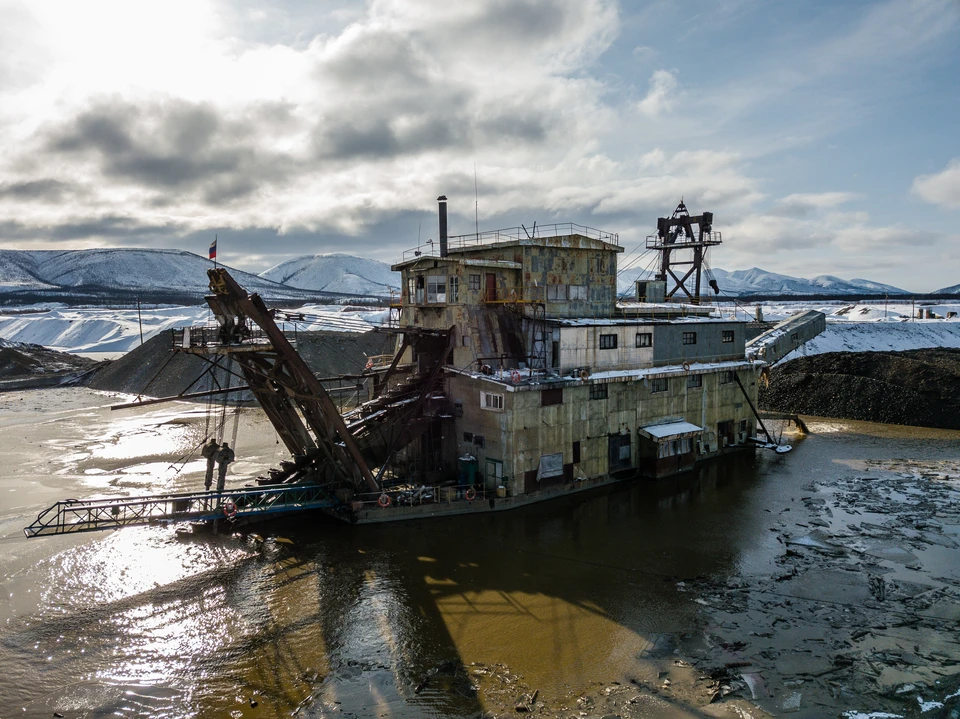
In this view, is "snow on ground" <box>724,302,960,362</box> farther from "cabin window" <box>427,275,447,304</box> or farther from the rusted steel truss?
the rusted steel truss

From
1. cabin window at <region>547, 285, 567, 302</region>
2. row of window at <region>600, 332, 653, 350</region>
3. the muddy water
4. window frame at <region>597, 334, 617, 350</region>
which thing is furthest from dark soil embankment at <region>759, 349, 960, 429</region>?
cabin window at <region>547, 285, 567, 302</region>

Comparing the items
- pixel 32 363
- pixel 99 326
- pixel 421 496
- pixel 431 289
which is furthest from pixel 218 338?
pixel 99 326

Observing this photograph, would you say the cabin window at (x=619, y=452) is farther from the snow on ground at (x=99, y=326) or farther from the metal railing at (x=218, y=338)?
the snow on ground at (x=99, y=326)

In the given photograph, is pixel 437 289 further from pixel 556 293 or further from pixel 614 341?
pixel 614 341

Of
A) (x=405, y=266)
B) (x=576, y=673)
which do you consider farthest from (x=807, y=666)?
(x=405, y=266)

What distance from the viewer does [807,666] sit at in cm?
1475

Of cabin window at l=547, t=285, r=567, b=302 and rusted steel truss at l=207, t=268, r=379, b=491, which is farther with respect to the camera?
cabin window at l=547, t=285, r=567, b=302

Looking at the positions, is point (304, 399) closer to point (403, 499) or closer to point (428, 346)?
point (403, 499)

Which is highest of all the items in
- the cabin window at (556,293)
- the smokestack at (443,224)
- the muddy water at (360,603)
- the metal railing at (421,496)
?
the smokestack at (443,224)

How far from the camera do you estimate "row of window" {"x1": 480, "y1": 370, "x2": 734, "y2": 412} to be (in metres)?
25.6

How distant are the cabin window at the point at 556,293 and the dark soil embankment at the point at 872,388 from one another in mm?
29427

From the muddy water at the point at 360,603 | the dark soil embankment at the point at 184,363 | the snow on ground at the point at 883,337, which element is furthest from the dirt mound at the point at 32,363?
the snow on ground at the point at 883,337

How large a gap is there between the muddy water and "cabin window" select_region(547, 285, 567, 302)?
32.5 ft

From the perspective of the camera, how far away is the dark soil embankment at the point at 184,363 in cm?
5931
